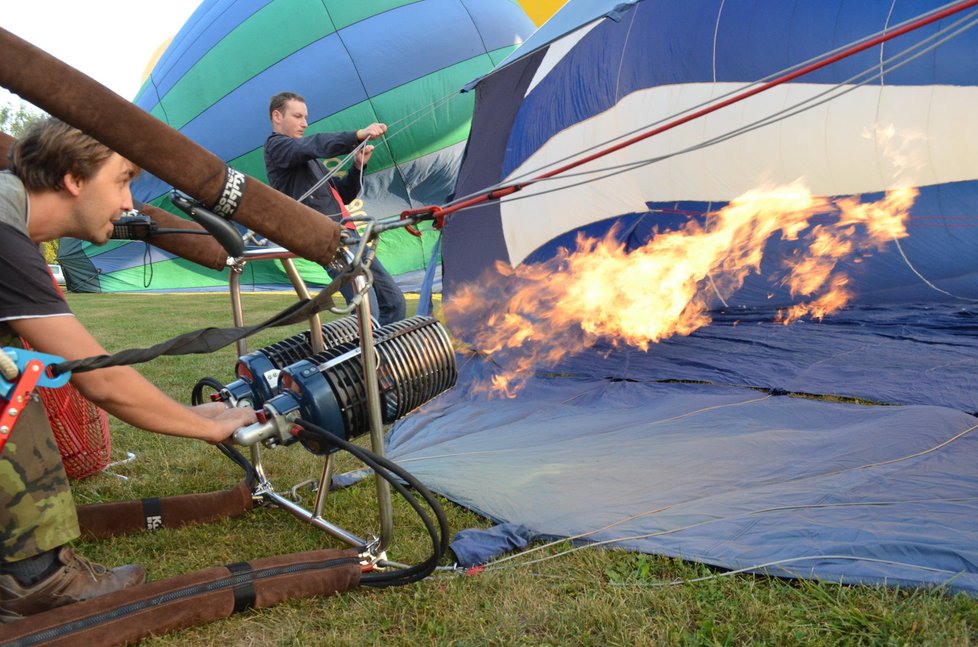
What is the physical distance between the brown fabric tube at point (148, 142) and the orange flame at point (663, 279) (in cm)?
254

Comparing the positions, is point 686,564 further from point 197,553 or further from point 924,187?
point 924,187

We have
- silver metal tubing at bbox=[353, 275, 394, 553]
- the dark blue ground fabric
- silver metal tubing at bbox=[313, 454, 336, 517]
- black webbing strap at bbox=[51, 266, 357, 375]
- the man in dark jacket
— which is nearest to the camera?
black webbing strap at bbox=[51, 266, 357, 375]

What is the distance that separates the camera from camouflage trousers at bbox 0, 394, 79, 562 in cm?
161

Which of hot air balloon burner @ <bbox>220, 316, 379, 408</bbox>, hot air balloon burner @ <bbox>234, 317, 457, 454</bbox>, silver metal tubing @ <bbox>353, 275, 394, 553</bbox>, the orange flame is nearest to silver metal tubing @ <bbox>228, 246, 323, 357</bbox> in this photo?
hot air balloon burner @ <bbox>220, 316, 379, 408</bbox>

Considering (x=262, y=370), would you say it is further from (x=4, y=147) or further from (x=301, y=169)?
(x=301, y=169)

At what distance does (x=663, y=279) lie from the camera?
453 cm

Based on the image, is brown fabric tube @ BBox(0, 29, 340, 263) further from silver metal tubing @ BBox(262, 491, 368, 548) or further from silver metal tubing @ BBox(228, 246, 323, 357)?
silver metal tubing @ BBox(262, 491, 368, 548)

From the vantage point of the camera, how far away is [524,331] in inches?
171

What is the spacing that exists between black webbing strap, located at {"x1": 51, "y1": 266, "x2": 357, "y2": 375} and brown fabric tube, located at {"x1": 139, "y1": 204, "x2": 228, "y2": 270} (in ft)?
2.74

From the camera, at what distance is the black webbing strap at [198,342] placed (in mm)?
1457

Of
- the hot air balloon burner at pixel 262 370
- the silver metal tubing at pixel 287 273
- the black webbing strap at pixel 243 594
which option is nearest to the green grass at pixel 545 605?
the black webbing strap at pixel 243 594

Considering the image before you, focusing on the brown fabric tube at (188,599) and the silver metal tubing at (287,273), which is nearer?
the brown fabric tube at (188,599)

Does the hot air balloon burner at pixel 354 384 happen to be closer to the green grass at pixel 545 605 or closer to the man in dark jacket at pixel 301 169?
the green grass at pixel 545 605

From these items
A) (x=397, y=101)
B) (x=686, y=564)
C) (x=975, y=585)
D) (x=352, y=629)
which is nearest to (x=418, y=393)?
(x=352, y=629)
